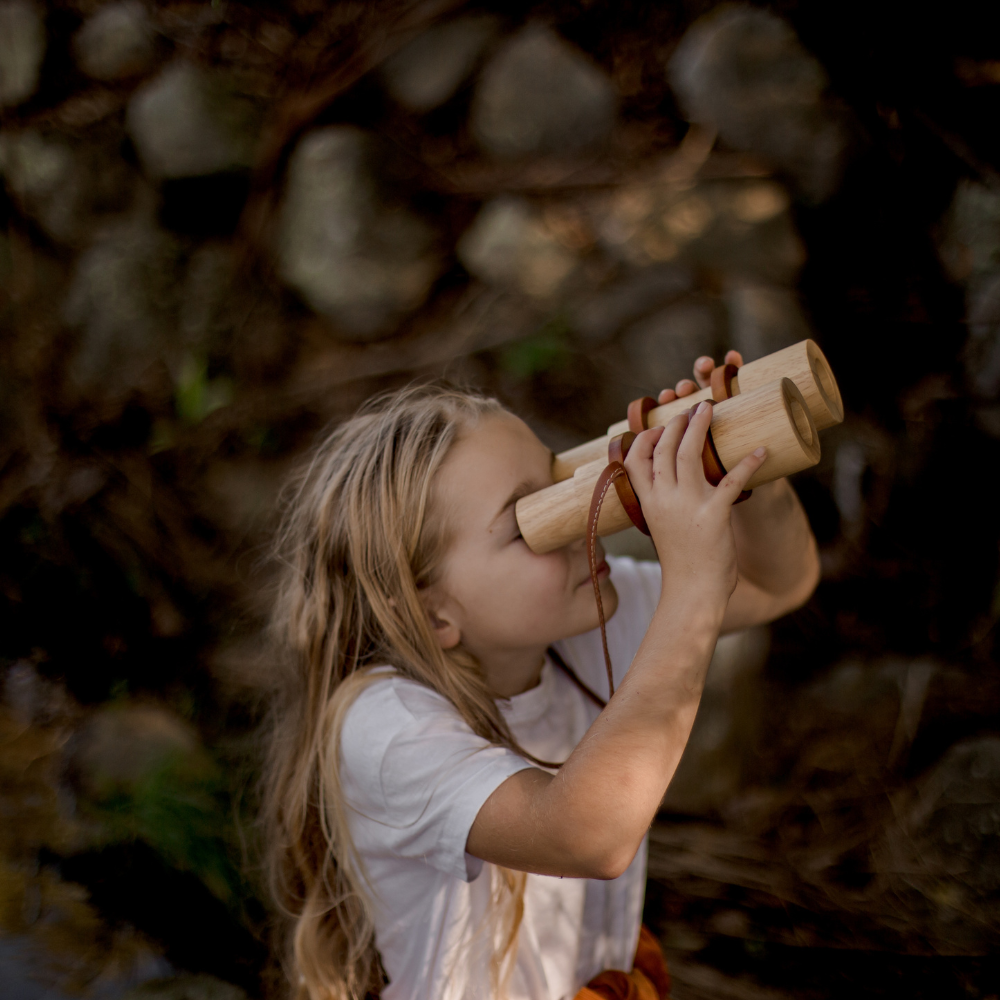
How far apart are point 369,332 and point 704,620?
77.8 inches

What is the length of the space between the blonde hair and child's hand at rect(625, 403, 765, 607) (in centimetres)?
40

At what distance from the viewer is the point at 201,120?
8.91 ft

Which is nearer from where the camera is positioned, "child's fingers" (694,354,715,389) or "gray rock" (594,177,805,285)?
"child's fingers" (694,354,715,389)

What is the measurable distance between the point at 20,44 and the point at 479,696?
9.54 feet

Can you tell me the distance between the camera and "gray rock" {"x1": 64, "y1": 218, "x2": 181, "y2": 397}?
2.81m

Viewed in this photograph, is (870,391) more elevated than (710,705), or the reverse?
(870,391)

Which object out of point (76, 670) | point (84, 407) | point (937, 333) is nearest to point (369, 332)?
point (84, 407)

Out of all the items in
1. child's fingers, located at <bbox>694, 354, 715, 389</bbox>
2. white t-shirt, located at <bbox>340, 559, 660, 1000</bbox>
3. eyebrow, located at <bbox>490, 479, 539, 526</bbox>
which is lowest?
white t-shirt, located at <bbox>340, 559, 660, 1000</bbox>

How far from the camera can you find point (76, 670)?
2.63m

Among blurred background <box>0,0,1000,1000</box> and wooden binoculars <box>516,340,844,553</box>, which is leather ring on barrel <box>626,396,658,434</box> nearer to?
wooden binoculars <box>516,340,844,553</box>

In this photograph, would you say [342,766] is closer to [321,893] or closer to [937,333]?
[321,893]

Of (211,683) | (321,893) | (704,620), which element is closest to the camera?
(704,620)

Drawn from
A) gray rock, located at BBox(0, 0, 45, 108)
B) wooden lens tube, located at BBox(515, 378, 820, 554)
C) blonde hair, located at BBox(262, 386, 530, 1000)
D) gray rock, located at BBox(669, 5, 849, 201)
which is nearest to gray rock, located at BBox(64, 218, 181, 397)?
gray rock, located at BBox(0, 0, 45, 108)

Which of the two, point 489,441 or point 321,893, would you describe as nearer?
point 489,441
